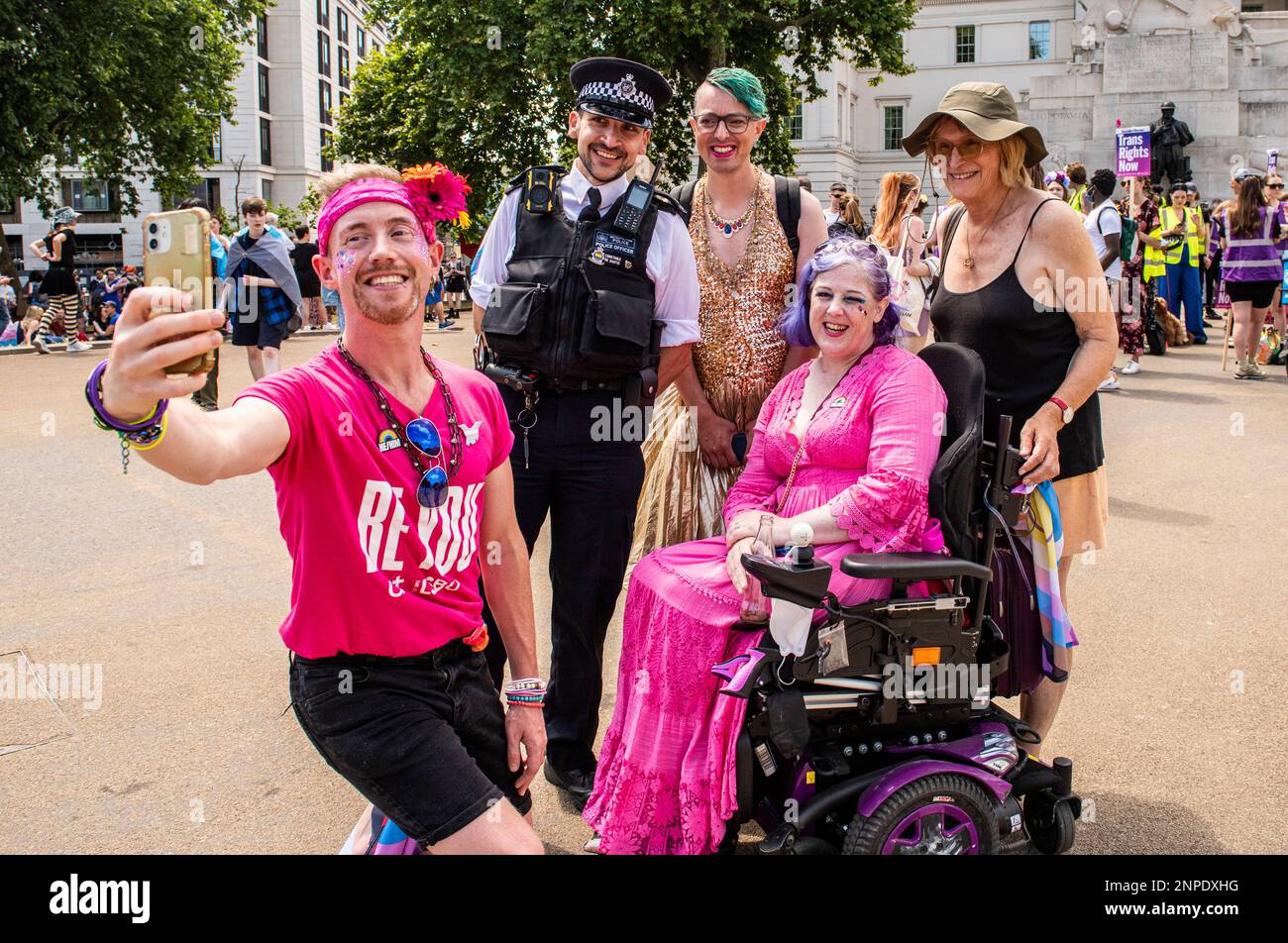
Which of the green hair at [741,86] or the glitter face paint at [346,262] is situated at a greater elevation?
the green hair at [741,86]

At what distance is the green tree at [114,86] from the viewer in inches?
1029

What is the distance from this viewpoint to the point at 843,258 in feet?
11.9

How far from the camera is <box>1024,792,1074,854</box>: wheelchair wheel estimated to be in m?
3.39

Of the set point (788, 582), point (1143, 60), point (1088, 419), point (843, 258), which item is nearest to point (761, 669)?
point (788, 582)

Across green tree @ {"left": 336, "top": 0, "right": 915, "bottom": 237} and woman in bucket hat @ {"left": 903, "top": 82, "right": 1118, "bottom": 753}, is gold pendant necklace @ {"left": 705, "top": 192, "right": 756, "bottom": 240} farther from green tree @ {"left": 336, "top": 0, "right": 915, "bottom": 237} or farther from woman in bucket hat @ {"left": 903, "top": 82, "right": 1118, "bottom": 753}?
green tree @ {"left": 336, "top": 0, "right": 915, "bottom": 237}

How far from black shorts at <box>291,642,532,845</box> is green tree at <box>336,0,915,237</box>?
24.6 m

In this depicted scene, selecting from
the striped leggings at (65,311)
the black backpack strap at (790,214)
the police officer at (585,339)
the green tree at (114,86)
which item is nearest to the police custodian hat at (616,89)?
the police officer at (585,339)

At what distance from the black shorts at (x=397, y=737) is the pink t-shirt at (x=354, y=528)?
5cm

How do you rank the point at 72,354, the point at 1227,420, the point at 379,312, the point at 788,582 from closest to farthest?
the point at 379,312 < the point at 788,582 < the point at 1227,420 < the point at 72,354

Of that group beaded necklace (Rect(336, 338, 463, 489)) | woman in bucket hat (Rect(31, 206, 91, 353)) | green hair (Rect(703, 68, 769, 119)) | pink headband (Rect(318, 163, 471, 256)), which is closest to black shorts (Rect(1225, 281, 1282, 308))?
green hair (Rect(703, 68, 769, 119))

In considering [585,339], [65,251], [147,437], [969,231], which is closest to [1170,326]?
[969,231]

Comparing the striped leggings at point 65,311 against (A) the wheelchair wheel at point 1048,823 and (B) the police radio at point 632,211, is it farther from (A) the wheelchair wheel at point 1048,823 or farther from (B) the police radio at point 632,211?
(A) the wheelchair wheel at point 1048,823
